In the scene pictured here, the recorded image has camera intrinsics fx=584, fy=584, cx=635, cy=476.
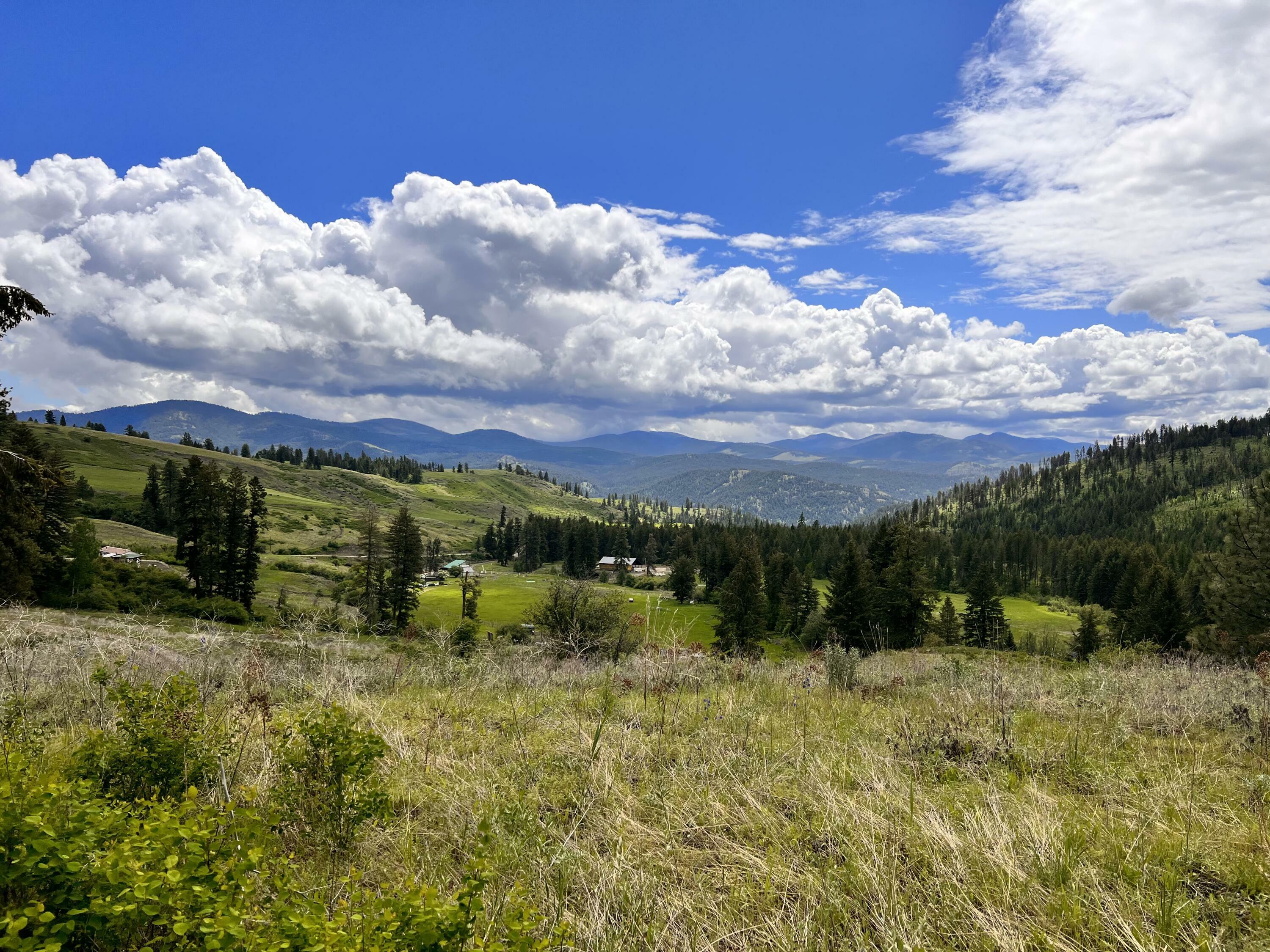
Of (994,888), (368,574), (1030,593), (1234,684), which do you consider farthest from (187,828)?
(1030,593)

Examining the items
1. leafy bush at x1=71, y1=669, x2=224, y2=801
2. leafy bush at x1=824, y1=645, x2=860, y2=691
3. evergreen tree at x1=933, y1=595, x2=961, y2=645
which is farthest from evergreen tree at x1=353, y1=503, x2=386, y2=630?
leafy bush at x1=71, y1=669, x2=224, y2=801

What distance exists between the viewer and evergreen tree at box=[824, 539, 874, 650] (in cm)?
5566

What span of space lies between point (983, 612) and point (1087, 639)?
16.6 metres

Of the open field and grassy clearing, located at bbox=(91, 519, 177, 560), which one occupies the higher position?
grassy clearing, located at bbox=(91, 519, 177, 560)

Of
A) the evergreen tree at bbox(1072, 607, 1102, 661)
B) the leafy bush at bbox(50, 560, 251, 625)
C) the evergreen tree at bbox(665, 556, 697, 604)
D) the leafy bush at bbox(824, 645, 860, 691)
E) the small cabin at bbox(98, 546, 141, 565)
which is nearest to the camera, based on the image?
the leafy bush at bbox(824, 645, 860, 691)

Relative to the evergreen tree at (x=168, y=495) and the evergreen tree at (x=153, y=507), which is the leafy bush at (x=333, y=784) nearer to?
the evergreen tree at (x=168, y=495)

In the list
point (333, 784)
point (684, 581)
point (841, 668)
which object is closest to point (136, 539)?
point (684, 581)

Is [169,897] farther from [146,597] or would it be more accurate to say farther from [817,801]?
[146,597]

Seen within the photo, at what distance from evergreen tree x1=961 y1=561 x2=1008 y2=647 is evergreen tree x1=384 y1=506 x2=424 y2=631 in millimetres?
63913

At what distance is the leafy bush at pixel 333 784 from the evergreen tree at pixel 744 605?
6045 cm

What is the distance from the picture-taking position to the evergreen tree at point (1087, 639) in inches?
2076

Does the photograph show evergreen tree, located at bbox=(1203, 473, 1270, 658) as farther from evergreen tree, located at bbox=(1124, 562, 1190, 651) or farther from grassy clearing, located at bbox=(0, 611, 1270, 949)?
grassy clearing, located at bbox=(0, 611, 1270, 949)

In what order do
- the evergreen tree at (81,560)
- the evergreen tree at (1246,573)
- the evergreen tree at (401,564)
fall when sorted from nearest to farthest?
the evergreen tree at (1246,573) < the evergreen tree at (81,560) < the evergreen tree at (401,564)

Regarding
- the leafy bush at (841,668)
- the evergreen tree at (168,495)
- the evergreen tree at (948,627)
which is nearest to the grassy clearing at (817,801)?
the leafy bush at (841,668)
